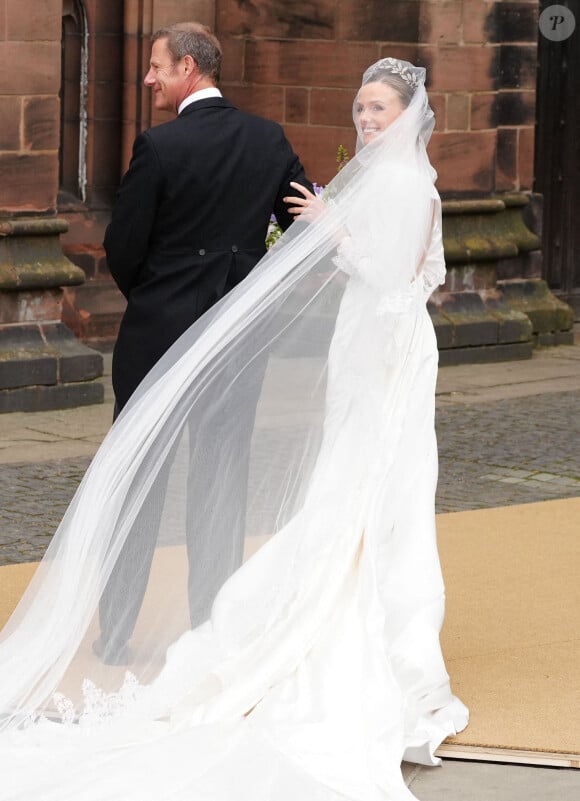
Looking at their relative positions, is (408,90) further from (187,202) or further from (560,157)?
(560,157)

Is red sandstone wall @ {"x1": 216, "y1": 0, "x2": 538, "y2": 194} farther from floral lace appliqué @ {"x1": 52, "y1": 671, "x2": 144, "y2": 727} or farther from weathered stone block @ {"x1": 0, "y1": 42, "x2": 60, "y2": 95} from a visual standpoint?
floral lace appliqué @ {"x1": 52, "y1": 671, "x2": 144, "y2": 727}

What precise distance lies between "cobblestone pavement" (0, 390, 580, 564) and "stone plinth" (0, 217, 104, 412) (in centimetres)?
142

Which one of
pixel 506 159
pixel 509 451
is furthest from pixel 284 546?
pixel 506 159

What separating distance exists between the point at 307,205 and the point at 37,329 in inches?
206

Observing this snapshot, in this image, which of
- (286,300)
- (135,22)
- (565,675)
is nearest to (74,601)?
(286,300)

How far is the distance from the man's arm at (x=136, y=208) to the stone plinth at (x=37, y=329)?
466 centimetres

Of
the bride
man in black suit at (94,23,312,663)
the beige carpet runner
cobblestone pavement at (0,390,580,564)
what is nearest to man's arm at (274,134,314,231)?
man in black suit at (94,23,312,663)

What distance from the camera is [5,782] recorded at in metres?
4.14

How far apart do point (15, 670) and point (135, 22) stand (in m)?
7.75

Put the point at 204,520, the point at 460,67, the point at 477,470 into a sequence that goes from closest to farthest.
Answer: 1. the point at 204,520
2. the point at 477,470
3. the point at 460,67

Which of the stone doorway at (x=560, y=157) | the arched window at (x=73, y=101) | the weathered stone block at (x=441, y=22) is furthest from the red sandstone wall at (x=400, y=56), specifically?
the arched window at (x=73, y=101)

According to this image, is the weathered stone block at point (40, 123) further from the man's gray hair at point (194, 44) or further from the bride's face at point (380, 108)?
the bride's face at point (380, 108)

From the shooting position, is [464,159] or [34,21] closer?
[34,21]

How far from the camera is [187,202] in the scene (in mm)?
5168
